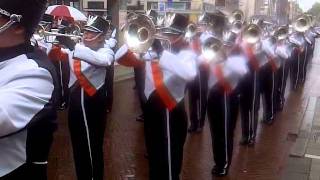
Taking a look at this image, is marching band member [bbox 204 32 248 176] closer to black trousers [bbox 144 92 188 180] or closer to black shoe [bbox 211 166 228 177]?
black shoe [bbox 211 166 228 177]

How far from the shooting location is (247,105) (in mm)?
7113

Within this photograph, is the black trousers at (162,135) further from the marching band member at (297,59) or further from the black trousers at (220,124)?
the marching band member at (297,59)

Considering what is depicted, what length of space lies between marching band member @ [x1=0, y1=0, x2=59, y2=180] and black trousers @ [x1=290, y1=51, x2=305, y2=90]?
36.9 ft

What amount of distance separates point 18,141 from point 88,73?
3.02 meters

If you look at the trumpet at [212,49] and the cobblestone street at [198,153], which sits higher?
the trumpet at [212,49]

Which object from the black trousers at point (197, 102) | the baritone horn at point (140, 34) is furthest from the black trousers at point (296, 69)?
the baritone horn at point (140, 34)

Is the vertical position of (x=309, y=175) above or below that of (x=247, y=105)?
below

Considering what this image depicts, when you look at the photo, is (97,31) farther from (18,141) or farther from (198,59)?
(18,141)

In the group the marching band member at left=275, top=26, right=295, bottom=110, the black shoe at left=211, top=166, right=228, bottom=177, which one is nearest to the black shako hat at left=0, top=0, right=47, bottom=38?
the black shoe at left=211, top=166, right=228, bottom=177

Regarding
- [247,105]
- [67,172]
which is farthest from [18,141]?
[247,105]

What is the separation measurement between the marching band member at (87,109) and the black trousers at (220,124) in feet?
4.83

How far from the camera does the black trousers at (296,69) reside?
1265 cm

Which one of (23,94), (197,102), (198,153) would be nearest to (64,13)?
(197,102)

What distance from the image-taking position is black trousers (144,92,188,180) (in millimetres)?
4094
